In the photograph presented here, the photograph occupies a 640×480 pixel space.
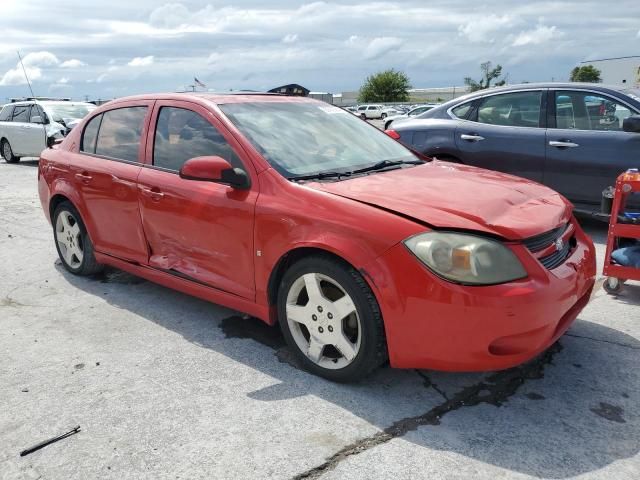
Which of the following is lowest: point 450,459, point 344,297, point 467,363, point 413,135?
point 450,459

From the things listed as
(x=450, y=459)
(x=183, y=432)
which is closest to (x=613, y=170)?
(x=450, y=459)

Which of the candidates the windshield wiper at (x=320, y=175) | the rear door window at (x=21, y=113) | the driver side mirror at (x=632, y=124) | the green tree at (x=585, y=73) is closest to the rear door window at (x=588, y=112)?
the driver side mirror at (x=632, y=124)

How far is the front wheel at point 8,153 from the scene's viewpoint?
14.8 m

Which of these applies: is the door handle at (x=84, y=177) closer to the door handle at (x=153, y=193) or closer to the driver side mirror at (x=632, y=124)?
the door handle at (x=153, y=193)

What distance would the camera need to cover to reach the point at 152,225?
388 centimetres

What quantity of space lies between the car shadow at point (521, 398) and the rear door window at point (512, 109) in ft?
10.5

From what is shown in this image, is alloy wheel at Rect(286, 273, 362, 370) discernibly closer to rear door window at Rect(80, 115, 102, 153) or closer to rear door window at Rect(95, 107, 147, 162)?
rear door window at Rect(95, 107, 147, 162)

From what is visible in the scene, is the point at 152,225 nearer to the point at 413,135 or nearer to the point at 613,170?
the point at 413,135

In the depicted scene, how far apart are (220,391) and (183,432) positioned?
1.27 ft

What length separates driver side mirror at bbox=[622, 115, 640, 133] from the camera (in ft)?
16.7

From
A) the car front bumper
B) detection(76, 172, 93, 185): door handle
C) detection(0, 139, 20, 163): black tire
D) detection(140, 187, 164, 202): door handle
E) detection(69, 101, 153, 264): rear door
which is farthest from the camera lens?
detection(0, 139, 20, 163): black tire

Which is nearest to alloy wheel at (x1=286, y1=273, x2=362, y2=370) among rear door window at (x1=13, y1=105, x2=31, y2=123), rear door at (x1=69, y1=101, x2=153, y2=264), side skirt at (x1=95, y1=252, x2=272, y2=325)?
side skirt at (x1=95, y1=252, x2=272, y2=325)

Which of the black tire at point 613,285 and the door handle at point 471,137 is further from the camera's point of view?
the door handle at point 471,137

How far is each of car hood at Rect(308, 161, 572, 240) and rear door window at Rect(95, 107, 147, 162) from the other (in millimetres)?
1711
